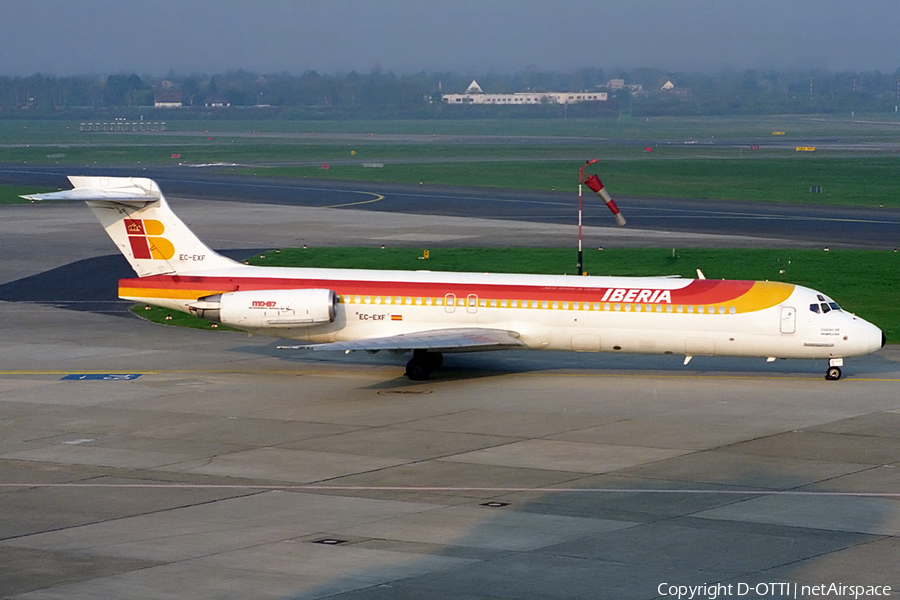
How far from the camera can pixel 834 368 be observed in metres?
38.5

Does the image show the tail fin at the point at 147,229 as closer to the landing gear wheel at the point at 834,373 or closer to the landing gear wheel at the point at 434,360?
the landing gear wheel at the point at 434,360

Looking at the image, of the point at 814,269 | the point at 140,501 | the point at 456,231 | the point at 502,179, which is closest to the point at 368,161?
the point at 502,179

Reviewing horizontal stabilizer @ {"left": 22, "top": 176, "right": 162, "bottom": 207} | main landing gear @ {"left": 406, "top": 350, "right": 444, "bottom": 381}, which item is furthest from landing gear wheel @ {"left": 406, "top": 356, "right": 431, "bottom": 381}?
horizontal stabilizer @ {"left": 22, "top": 176, "right": 162, "bottom": 207}

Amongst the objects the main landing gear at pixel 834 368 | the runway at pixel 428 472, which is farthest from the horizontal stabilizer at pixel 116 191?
the main landing gear at pixel 834 368

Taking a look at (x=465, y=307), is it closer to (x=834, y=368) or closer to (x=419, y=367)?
(x=419, y=367)

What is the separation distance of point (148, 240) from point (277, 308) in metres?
5.53

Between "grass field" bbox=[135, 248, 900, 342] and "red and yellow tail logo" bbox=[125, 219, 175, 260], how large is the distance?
10.8 m

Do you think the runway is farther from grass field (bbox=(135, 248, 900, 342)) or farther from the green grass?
the green grass

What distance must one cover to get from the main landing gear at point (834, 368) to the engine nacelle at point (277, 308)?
15.3 metres

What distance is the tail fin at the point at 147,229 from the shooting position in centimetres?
4081

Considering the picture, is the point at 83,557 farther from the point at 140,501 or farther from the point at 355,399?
the point at 355,399

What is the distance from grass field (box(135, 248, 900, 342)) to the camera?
185 feet

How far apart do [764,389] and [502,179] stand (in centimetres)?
→ 8025

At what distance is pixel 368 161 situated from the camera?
14525cm
